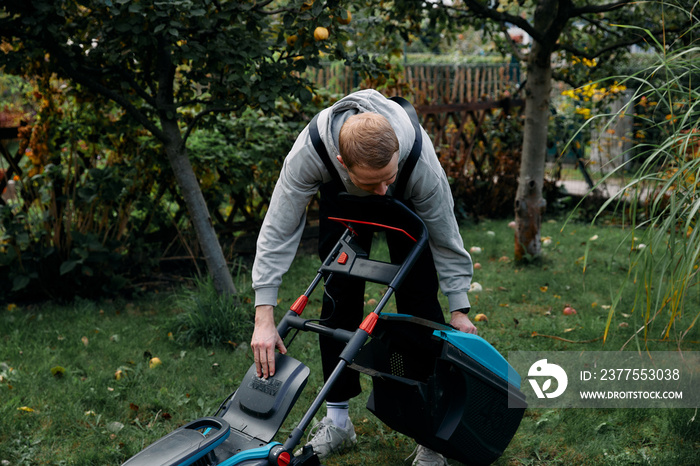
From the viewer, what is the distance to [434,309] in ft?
7.93

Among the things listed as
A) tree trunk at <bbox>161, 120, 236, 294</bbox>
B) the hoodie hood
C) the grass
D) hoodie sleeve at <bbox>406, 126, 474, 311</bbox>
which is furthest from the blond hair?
tree trunk at <bbox>161, 120, 236, 294</bbox>

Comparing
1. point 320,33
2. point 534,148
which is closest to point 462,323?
point 320,33

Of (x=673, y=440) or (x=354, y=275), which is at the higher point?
(x=354, y=275)

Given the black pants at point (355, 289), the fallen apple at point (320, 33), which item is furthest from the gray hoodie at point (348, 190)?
the fallen apple at point (320, 33)

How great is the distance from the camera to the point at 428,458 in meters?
2.42

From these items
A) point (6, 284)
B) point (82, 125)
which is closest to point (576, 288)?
point (82, 125)

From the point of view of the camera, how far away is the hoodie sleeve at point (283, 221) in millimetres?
2092

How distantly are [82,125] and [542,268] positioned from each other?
→ 363cm

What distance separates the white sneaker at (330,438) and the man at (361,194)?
1.06 feet

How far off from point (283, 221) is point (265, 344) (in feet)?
1.40

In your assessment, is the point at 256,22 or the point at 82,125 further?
the point at 82,125

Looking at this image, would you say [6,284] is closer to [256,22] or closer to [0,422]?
[0,422]

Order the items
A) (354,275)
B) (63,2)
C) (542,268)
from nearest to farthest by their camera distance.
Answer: (354,275), (63,2), (542,268)

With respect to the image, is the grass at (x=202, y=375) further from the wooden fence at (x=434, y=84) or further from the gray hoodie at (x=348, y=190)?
the wooden fence at (x=434, y=84)
